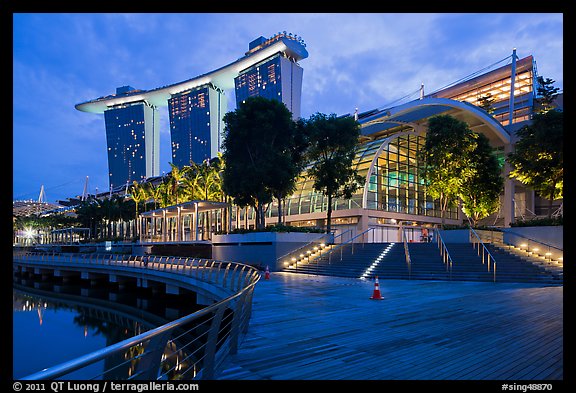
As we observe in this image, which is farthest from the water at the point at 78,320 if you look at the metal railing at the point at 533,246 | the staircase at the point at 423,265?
the metal railing at the point at 533,246

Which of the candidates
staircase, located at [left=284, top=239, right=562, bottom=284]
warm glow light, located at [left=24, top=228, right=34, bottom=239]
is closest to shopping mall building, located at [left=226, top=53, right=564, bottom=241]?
staircase, located at [left=284, top=239, right=562, bottom=284]

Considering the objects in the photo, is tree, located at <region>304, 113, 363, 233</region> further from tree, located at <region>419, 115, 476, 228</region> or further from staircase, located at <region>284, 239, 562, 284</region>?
tree, located at <region>419, 115, 476, 228</region>

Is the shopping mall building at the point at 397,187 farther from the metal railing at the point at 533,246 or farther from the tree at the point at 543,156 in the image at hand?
the metal railing at the point at 533,246

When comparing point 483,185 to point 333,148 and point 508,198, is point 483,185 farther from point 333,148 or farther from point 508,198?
point 508,198

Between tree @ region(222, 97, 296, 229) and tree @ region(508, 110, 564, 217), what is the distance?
16751 millimetres

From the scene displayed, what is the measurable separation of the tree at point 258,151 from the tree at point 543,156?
16.8m

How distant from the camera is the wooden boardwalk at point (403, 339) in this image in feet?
19.0

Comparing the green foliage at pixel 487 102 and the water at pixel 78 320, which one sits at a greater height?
the green foliage at pixel 487 102

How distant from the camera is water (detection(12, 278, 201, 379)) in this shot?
18.6 m

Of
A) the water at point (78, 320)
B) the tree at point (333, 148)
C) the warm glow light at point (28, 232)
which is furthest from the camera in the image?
the warm glow light at point (28, 232)

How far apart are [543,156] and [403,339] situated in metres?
23.8

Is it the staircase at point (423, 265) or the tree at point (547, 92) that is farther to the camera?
the tree at point (547, 92)
